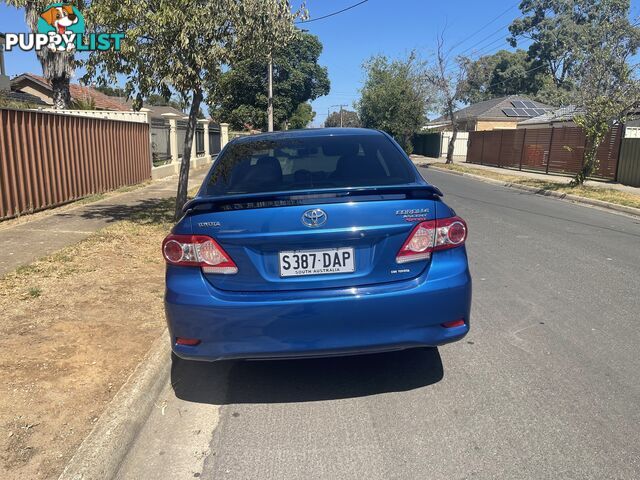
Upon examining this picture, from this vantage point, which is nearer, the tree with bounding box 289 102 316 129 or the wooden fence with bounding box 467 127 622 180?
the wooden fence with bounding box 467 127 622 180

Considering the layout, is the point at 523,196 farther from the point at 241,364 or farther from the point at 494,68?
the point at 494,68

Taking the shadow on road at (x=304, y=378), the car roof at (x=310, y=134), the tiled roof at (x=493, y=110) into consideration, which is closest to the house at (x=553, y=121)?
the tiled roof at (x=493, y=110)

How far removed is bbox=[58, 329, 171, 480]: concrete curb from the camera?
257 centimetres

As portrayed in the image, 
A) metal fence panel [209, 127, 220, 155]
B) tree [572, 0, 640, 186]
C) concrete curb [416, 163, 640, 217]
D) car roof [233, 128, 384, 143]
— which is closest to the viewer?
car roof [233, 128, 384, 143]

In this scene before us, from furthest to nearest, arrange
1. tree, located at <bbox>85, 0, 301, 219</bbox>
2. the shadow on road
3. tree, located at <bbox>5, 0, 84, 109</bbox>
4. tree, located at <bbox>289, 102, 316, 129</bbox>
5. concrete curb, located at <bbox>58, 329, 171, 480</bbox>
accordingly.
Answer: tree, located at <bbox>289, 102, 316, 129</bbox> → tree, located at <bbox>5, 0, 84, 109</bbox> → tree, located at <bbox>85, 0, 301, 219</bbox> → the shadow on road → concrete curb, located at <bbox>58, 329, 171, 480</bbox>

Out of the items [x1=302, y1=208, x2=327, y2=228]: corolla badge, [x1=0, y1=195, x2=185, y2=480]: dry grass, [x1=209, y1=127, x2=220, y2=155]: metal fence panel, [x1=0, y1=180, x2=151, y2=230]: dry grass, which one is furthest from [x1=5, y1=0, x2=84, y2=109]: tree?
[x1=302, y1=208, x2=327, y2=228]: corolla badge

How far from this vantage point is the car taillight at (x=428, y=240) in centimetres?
310

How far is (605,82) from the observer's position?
1523 centimetres

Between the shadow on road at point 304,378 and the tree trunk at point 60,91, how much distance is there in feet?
53.8

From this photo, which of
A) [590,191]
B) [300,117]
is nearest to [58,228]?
[590,191]

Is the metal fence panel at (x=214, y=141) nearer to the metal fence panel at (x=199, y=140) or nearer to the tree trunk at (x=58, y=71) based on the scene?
the metal fence panel at (x=199, y=140)

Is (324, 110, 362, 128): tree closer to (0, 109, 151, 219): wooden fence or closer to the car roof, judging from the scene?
(0, 109, 151, 219): wooden fence

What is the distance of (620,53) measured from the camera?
15617 millimetres

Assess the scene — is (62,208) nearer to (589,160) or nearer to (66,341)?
(66,341)
